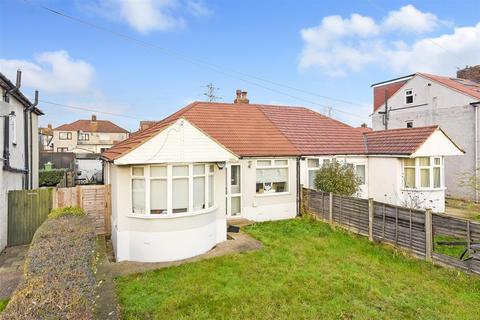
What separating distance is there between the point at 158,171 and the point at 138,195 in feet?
3.33

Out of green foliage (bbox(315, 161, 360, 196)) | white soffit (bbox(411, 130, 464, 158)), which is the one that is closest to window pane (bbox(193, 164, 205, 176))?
green foliage (bbox(315, 161, 360, 196))

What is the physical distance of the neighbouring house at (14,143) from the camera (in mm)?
10789

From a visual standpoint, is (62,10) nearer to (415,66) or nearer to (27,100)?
(27,100)

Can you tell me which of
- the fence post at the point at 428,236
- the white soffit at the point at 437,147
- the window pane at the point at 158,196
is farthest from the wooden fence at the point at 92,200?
the white soffit at the point at 437,147

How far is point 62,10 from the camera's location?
13117 millimetres

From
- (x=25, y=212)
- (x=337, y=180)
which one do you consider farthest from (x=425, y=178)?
(x=25, y=212)

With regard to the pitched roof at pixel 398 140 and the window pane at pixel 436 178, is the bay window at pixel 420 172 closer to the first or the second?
the window pane at pixel 436 178

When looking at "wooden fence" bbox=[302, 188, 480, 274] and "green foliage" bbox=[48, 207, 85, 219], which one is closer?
"wooden fence" bbox=[302, 188, 480, 274]

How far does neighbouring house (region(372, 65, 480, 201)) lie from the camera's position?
67.6ft

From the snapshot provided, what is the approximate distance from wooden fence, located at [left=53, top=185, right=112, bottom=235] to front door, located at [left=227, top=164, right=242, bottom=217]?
5.28 meters

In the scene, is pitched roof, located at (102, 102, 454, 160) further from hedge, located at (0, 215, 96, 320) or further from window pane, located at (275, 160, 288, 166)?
hedge, located at (0, 215, 96, 320)

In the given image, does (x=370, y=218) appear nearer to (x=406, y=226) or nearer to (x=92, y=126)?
(x=406, y=226)

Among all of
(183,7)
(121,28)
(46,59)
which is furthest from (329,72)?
(46,59)

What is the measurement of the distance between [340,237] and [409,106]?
18415 millimetres
